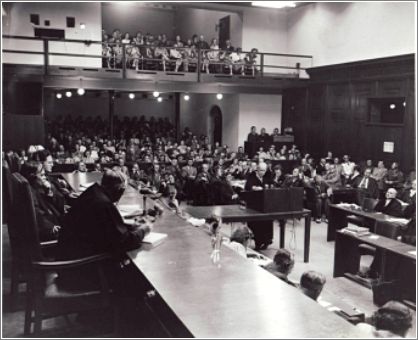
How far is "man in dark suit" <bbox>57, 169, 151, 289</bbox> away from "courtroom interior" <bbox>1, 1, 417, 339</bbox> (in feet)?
0.05

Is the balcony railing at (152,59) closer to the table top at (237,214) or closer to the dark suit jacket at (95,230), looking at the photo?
the table top at (237,214)

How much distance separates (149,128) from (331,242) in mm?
14449

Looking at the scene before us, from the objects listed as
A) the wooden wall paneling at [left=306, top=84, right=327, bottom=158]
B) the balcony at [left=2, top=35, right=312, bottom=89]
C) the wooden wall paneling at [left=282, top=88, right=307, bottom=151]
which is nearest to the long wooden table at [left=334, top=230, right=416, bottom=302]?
the balcony at [left=2, top=35, right=312, bottom=89]

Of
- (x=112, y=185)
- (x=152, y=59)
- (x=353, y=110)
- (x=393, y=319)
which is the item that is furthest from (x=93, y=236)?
(x=353, y=110)

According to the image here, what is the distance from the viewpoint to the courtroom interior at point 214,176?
3.27m

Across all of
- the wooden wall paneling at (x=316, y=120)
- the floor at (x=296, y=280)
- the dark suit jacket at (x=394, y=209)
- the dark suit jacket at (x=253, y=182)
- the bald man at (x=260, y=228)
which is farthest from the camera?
the wooden wall paneling at (x=316, y=120)

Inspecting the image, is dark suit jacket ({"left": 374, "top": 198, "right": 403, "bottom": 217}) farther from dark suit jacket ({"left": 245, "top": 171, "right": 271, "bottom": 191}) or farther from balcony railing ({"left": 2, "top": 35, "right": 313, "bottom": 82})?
balcony railing ({"left": 2, "top": 35, "right": 313, "bottom": 82})

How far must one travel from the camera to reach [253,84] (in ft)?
59.0

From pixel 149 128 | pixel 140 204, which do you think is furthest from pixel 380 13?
pixel 140 204

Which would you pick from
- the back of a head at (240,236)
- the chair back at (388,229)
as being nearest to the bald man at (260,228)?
the chair back at (388,229)

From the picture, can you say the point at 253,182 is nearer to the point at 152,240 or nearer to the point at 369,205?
the point at 369,205

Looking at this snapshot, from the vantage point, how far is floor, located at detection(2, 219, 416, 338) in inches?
162

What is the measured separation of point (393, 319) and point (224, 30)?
19437 millimetres

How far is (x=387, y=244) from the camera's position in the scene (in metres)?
6.46
